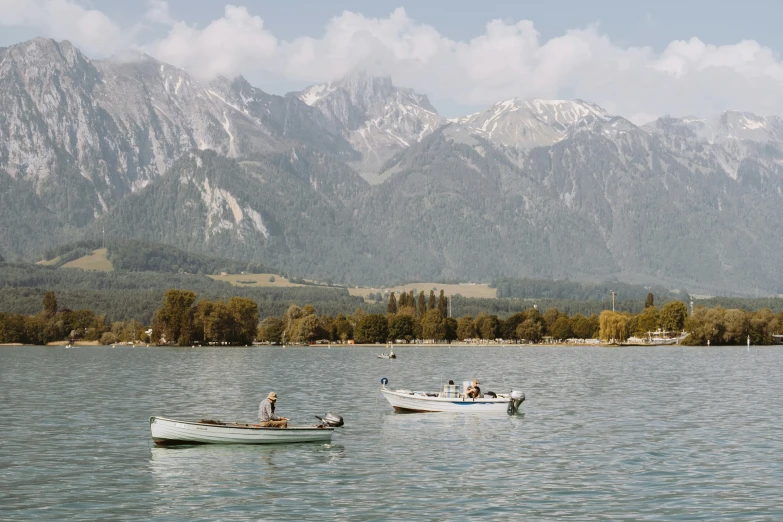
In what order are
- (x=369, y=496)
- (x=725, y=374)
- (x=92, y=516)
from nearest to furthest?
1. (x=92, y=516)
2. (x=369, y=496)
3. (x=725, y=374)

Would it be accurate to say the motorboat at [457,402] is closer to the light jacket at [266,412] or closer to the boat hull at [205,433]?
the light jacket at [266,412]

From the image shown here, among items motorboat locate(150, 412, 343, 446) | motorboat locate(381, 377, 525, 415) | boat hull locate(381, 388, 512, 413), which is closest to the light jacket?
motorboat locate(150, 412, 343, 446)

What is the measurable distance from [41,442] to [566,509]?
43486mm

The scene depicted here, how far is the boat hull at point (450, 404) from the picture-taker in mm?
99062

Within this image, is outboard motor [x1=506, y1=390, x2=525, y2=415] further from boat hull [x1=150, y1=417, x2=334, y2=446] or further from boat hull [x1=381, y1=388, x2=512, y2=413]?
boat hull [x1=150, y1=417, x2=334, y2=446]

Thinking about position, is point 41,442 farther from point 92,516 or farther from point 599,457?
point 599,457

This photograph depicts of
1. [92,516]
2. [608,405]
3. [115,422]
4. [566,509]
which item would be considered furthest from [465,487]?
[608,405]

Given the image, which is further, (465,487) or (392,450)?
(392,450)

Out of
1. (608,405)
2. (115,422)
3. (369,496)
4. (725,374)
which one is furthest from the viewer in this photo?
(725,374)

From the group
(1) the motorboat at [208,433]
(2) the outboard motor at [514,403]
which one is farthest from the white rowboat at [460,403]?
(1) the motorboat at [208,433]

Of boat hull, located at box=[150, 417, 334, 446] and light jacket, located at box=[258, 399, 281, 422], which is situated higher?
light jacket, located at box=[258, 399, 281, 422]

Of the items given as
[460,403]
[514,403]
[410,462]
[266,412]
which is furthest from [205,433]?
[514,403]

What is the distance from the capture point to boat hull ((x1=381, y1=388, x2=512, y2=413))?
99.1 metres

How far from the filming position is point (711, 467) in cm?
6769
